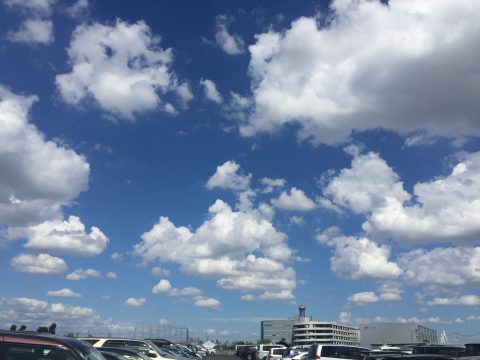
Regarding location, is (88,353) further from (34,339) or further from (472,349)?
(472,349)

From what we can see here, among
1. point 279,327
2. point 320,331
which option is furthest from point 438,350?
point 279,327

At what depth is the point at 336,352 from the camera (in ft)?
63.3

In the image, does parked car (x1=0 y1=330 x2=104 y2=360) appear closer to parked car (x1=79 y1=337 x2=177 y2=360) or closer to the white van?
parked car (x1=79 y1=337 x2=177 y2=360)

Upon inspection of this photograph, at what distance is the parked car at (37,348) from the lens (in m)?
5.83

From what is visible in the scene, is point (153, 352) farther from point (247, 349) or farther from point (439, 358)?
point (247, 349)

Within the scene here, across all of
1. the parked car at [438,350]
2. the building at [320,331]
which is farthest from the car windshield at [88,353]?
the building at [320,331]

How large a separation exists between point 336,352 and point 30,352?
15405 millimetres

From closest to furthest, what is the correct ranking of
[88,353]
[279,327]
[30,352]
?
[30,352], [88,353], [279,327]

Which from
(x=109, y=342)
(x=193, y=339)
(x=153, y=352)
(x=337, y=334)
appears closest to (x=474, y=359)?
(x=153, y=352)

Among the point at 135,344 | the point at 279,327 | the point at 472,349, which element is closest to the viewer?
the point at 135,344

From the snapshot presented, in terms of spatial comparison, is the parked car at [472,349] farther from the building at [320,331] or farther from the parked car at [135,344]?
the building at [320,331]

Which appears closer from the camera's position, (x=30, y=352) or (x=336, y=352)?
(x=30, y=352)

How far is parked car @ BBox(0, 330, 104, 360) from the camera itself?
5.83m

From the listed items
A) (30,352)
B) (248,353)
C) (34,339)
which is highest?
(248,353)
